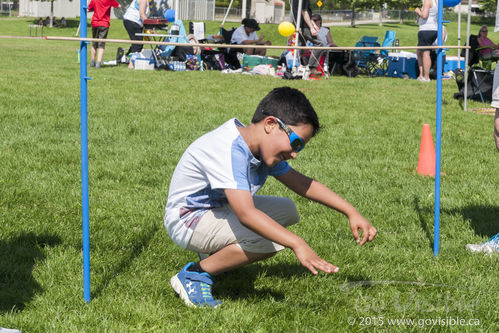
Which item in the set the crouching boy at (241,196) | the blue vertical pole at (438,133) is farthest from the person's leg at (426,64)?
the crouching boy at (241,196)

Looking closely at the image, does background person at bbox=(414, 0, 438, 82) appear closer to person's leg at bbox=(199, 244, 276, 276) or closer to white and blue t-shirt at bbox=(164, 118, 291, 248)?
white and blue t-shirt at bbox=(164, 118, 291, 248)

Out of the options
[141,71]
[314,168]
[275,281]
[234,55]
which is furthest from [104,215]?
[234,55]

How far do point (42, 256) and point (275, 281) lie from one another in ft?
4.45

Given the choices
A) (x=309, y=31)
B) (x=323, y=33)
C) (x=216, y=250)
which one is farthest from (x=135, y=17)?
(x=216, y=250)

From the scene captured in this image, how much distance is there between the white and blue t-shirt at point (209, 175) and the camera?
2654mm

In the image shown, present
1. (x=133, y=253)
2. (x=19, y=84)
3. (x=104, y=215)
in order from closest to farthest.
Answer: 1. (x=133, y=253)
2. (x=104, y=215)
3. (x=19, y=84)

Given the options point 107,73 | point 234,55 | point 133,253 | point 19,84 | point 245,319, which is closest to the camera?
point 245,319

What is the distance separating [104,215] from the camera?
4.18 meters

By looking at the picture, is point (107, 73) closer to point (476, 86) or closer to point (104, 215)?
point (476, 86)

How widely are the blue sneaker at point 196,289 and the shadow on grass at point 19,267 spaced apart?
0.74 meters

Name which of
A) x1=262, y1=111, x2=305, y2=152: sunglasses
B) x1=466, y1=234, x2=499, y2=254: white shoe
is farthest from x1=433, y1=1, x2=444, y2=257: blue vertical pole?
x1=262, y1=111, x2=305, y2=152: sunglasses

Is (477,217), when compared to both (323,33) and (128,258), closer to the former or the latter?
(128,258)

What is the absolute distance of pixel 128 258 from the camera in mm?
3477

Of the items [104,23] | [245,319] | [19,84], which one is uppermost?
[104,23]
